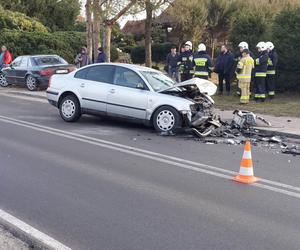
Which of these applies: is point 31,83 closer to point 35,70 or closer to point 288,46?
point 35,70

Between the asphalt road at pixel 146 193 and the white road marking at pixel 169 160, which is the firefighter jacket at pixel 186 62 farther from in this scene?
the asphalt road at pixel 146 193

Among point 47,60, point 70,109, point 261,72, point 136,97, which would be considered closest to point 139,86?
point 136,97

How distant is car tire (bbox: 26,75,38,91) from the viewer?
1962 centimetres

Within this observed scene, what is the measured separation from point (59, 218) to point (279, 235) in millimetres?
2203

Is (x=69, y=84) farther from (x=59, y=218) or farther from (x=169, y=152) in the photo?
(x=59, y=218)

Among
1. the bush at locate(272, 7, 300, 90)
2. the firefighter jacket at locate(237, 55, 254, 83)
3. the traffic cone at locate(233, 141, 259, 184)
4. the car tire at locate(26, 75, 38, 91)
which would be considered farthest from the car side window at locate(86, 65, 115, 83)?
the car tire at locate(26, 75, 38, 91)

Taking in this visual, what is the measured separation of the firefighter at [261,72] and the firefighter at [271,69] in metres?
0.33

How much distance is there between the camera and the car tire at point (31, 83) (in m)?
19.6

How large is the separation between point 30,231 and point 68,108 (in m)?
7.14

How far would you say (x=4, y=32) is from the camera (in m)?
29.1

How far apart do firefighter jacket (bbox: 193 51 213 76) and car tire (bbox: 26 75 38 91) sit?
7.18 m

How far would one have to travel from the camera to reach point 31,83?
64.8 feet

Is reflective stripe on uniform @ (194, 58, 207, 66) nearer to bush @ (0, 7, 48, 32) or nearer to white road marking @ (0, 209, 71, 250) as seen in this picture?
white road marking @ (0, 209, 71, 250)

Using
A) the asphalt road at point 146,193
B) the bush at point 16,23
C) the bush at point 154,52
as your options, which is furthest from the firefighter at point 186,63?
the bush at point 154,52
